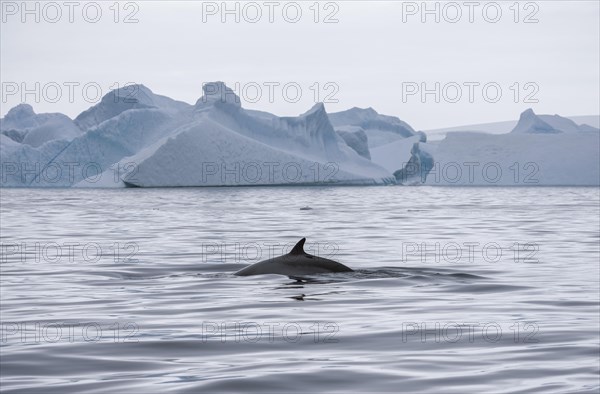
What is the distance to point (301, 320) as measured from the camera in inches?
271

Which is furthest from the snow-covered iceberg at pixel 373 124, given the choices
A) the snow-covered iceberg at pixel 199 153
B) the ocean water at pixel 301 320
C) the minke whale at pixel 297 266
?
the minke whale at pixel 297 266

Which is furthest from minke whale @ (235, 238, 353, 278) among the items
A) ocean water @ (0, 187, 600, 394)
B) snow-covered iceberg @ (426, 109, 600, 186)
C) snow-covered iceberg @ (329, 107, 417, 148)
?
snow-covered iceberg @ (329, 107, 417, 148)

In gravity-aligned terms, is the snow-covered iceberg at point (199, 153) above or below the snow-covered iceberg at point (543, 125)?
below

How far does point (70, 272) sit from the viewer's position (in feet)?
35.5

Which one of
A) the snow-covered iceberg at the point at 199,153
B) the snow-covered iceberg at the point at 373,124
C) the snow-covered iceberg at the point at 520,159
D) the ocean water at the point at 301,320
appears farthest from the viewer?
the snow-covered iceberg at the point at 373,124

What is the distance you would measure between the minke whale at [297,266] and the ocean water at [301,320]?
0.23 meters

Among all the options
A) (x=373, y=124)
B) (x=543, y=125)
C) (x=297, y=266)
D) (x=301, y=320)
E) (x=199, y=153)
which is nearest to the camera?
(x=301, y=320)

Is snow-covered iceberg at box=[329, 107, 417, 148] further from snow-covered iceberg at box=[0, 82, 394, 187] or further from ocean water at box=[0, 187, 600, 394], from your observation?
ocean water at box=[0, 187, 600, 394]

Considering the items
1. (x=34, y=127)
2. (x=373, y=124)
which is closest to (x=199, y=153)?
(x=34, y=127)

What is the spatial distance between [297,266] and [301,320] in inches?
121

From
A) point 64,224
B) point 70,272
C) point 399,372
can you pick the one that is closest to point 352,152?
point 64,224

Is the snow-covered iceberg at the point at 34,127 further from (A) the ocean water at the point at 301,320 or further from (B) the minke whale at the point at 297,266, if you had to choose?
(B) the minke whale at the point at 297,266

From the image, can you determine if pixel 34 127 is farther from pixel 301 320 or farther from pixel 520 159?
pixel 301 320

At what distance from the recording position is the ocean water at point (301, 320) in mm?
4828
